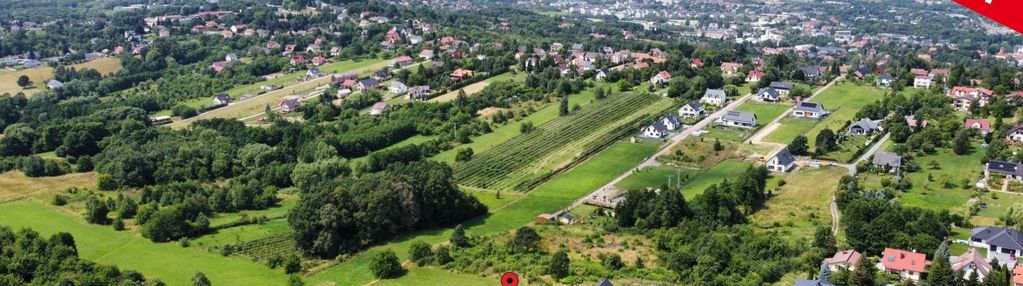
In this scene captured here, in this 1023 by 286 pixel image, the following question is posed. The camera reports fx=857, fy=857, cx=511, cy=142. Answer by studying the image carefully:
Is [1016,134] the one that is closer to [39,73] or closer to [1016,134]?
[1016,134]

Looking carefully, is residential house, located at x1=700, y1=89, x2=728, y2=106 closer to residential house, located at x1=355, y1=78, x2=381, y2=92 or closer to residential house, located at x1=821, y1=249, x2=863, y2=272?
residential house, located at x1=355, y1=78, x2=381, y2=92

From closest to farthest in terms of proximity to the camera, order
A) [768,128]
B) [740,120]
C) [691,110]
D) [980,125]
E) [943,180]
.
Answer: [943,180]
[980,125]
[768,128]
[740,120]
[691,110]

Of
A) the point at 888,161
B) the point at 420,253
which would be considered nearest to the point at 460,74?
the point at 888,161

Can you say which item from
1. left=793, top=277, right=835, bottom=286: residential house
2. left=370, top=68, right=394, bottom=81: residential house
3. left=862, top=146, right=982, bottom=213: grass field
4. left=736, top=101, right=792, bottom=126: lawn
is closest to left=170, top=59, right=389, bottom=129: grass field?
left=370, top=68, right=394, bottom=81: residential house

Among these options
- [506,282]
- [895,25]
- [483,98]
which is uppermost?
[506,282]

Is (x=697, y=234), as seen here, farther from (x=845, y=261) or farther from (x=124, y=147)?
(x=124, y=147)

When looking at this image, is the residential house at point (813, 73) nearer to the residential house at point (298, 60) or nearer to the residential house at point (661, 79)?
the residential house at point (661, 79)

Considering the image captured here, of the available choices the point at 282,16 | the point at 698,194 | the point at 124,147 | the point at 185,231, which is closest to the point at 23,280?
the point at 185,231
